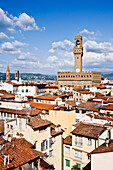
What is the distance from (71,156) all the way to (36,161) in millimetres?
6174

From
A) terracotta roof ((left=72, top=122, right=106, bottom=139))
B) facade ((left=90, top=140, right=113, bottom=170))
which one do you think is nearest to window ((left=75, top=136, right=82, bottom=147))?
terracotta roof ((left=72, top=122, right=106, bottom=139))

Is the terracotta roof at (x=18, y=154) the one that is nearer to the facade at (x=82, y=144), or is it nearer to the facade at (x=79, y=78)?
the facade at (x=82, y=144)

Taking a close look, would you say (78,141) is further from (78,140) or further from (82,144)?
(82,144)

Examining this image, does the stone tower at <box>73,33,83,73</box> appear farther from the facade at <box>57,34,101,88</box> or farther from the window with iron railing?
the window with iron railing

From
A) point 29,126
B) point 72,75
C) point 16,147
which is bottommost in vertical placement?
point 16,147

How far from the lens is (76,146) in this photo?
702 inches

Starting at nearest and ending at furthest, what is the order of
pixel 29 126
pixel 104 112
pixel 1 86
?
pixel 29 126, pixel 104 112, pixel 1 86

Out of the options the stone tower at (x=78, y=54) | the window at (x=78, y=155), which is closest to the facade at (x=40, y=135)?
the window at (x=78, y=155)

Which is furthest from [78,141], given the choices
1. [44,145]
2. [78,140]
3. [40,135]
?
[40,135]

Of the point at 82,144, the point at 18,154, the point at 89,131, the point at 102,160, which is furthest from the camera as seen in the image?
Answer: the point at 82,144

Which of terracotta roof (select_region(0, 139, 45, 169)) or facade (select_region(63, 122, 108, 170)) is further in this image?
facade (select_region(63, 122, 108, 170))

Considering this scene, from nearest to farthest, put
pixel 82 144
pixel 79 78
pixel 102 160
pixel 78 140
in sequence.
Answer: pixel 102 160
pixel 82 144
pixel 78 140
pixel 79 78

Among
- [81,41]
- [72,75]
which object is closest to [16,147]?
[72,75]

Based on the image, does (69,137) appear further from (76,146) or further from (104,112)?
(104,112)
